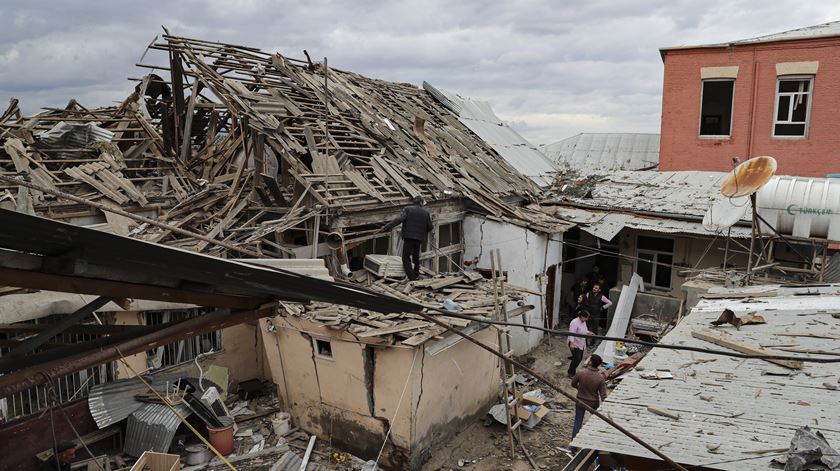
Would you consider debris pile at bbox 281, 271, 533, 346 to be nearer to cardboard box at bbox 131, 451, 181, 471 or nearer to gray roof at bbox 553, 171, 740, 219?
cardboard box at bbox 131, 451, 181, 471

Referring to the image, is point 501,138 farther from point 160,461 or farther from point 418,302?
point 160,461

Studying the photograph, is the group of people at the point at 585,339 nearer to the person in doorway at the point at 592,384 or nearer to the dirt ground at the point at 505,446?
the person in doorway at the point at 592,384

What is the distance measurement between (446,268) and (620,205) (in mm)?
6669

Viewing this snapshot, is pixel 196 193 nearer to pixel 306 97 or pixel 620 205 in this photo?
pixel 306 97

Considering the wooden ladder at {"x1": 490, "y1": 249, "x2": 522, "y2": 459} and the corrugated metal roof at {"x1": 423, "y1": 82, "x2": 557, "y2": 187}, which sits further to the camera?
the corrugated metal roof at {"x1": 423, "y1": 82, "x2": 557, "y2": 187}

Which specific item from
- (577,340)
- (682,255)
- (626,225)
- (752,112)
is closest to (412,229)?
(577,340)

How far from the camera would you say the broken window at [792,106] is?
18766mm

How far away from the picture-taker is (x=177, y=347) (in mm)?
12414

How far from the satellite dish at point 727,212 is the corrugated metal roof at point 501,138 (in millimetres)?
7879

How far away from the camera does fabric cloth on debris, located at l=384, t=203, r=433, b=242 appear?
495 inches

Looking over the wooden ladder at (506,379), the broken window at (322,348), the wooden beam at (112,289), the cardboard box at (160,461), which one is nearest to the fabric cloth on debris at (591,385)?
the wooden ladder at (506,379)

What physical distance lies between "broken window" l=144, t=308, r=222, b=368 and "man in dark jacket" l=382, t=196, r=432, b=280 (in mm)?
4669

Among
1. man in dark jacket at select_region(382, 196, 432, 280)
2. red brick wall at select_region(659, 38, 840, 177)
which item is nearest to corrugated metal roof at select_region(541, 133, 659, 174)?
red brick wall at select_region(659, 38, 840, 177)

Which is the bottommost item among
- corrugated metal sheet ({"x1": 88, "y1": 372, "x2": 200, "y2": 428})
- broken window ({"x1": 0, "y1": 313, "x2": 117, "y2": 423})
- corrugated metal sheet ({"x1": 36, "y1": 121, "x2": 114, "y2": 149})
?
corrugated metal sheet ({"x1": 88, "y1": 372, "x2": 200, "y2": 428})
